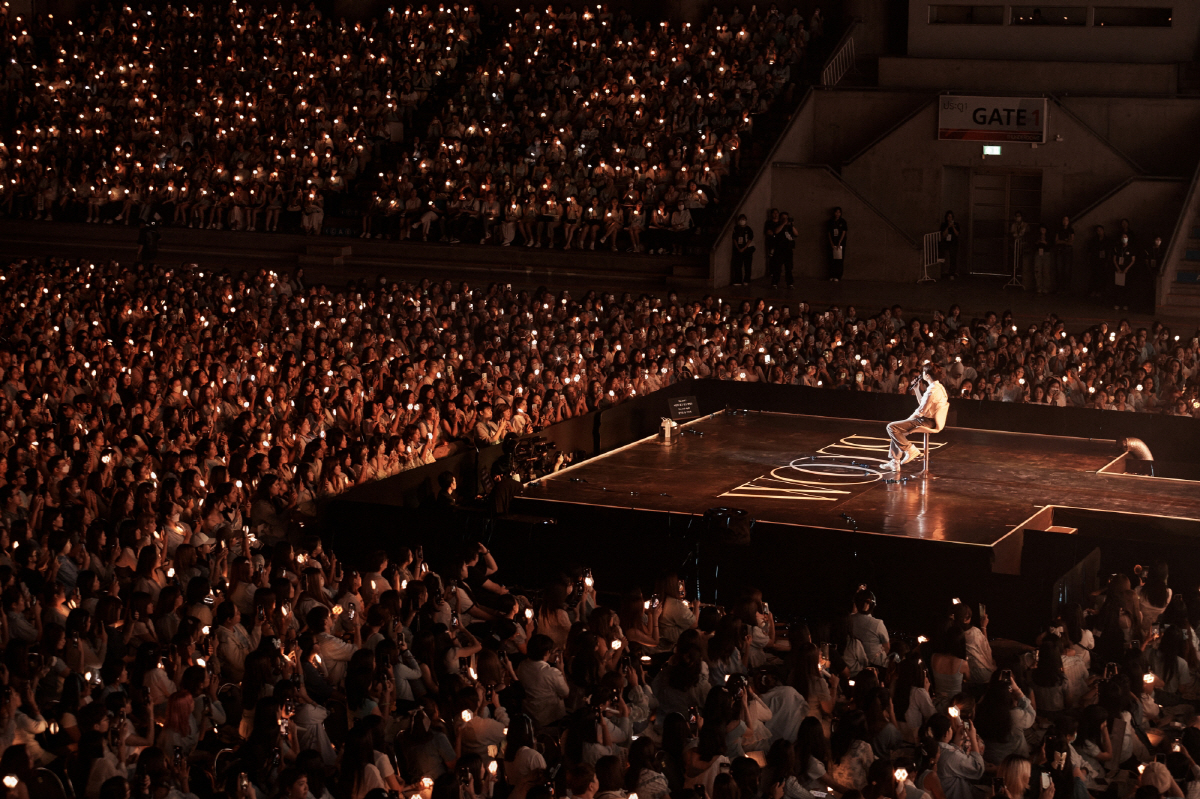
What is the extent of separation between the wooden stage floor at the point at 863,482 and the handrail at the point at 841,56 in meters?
14.2

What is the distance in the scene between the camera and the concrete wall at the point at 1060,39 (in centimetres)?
3247

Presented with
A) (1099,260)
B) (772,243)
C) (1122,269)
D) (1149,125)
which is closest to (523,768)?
(1122,269)

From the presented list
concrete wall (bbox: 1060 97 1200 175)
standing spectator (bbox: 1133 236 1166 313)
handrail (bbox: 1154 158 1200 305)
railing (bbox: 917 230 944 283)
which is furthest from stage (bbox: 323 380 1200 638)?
concrete wall (bbox: 1060 97 1200 175)

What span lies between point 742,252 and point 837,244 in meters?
2.44

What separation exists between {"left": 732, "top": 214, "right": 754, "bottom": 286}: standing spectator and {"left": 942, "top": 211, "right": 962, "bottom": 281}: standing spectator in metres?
4.13

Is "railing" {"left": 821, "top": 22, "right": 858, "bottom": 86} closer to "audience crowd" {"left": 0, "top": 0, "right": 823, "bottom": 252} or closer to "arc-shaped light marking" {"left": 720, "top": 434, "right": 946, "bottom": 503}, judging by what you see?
"audience crowd" {"left": 0, "top": 0, "right": 823, "bottom": 252}

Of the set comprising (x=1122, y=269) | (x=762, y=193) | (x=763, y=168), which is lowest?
(x=1122, y=269)

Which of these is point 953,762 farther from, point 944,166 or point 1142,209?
point 944,166

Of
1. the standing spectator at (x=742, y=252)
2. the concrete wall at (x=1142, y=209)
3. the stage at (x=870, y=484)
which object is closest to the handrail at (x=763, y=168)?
the standing spectator at (x=742, y=252)

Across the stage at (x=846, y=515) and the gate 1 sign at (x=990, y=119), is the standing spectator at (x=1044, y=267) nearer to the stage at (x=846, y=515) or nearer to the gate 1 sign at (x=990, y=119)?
the gate 1 sign at (x=990, y=119)

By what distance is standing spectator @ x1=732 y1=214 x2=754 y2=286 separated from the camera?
31.0 metres

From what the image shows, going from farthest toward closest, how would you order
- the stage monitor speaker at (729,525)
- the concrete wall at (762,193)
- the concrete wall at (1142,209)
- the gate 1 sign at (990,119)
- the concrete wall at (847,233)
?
the concrete wall at (847,233), the gate 1 sign at (990,119), the concrete wall at (762,193), the concrete wall at (1142,209), the stage monitor speaker at (729,525)

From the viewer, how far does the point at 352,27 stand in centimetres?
4103

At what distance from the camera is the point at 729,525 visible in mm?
15789
